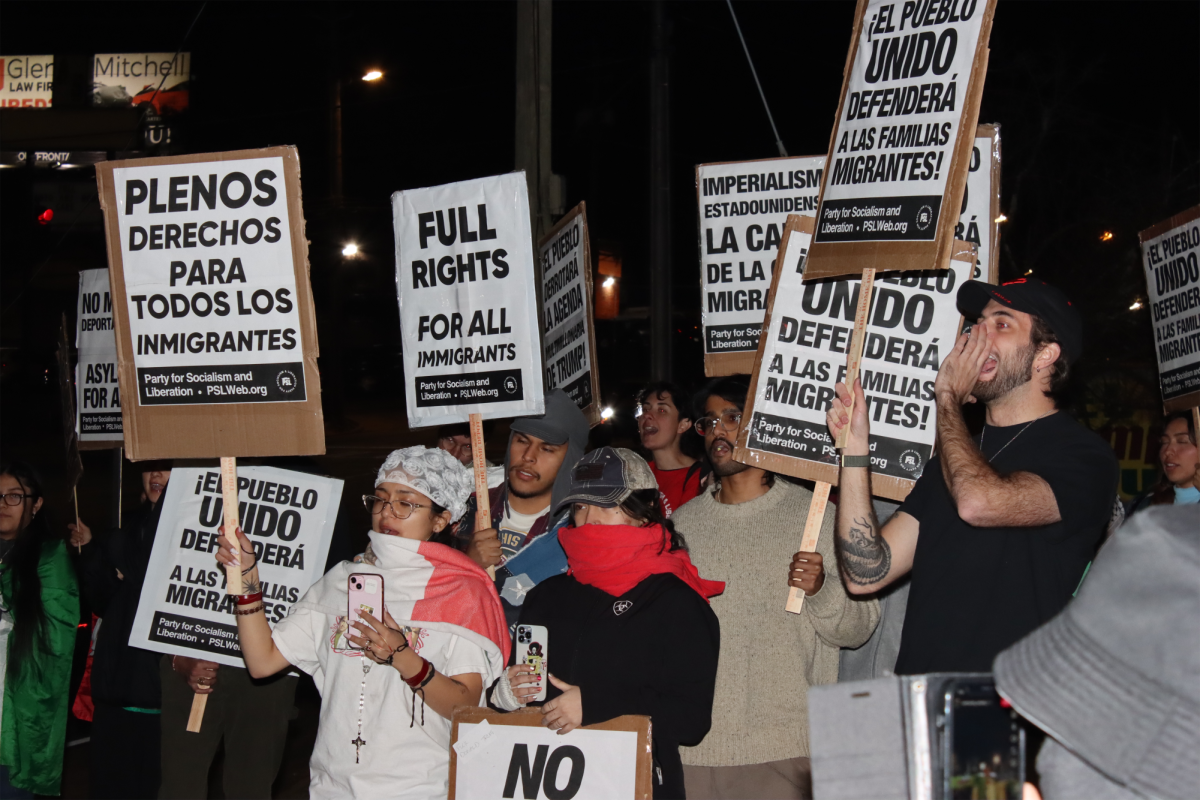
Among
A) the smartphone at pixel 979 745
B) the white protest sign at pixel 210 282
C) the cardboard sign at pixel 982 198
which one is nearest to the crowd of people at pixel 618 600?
the smartphone at pixel 979 745

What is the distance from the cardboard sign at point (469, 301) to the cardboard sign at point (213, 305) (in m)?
0.93

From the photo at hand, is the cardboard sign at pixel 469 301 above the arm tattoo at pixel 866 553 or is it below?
above

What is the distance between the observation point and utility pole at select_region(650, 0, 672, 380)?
12508 mm

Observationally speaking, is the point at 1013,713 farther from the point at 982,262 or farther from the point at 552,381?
the point at 552,381

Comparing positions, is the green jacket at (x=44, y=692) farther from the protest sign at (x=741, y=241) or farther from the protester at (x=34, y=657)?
the protest sign at (x=741, y=241)

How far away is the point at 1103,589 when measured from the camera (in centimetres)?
119

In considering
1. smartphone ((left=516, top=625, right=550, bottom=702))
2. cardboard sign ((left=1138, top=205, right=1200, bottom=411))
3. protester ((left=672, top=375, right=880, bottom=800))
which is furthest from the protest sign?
smartphone ((left=516, top=625, right=550, bottom=702))

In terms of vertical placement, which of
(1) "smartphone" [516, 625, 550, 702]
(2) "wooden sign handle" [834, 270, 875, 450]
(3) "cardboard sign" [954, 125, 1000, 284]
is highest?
(3) "cardboard sign" [954, 125, 1000, 284]

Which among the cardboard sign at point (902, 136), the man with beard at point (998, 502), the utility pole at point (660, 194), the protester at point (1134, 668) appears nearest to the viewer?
the protester at point (1134, 668)

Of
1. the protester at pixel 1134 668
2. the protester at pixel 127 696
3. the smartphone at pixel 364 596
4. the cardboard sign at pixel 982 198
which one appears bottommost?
the protester at pixel 127 696

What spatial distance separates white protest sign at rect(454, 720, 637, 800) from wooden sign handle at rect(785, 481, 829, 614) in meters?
0.76

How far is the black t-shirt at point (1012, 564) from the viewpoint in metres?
2.77

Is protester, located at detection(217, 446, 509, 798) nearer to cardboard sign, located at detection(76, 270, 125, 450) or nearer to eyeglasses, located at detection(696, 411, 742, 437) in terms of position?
eyeglasses, located at detection(696, 411, 742, 437)

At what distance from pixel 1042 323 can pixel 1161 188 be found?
20.0 metres
